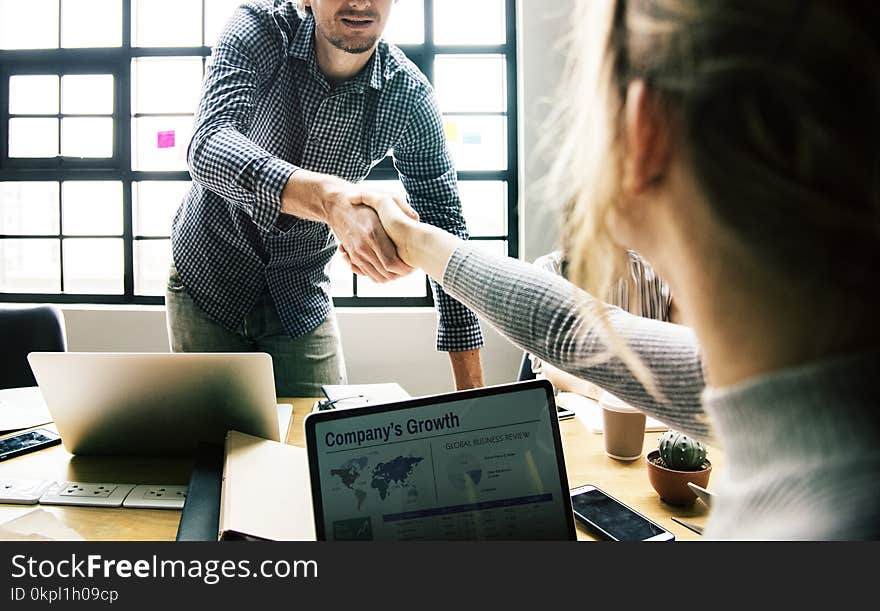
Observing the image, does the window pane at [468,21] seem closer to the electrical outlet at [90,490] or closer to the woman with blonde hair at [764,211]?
the electrical outlet at [90,490]

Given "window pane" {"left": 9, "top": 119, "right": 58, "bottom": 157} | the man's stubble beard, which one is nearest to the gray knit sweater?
the man's stubble beard

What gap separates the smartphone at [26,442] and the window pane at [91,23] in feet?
9.87

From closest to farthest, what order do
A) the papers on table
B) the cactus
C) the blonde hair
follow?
the blonde hair → the cactus → the papers on table

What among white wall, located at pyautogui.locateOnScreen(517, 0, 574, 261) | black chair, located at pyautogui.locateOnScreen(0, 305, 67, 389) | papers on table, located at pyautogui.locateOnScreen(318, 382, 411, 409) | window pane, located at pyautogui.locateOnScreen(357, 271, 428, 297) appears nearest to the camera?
papers on table, located at pyautogui.locateOnScreen(318, 382, 411, 409)

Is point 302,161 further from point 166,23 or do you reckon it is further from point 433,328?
point 166,23

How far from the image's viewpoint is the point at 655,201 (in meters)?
0.35

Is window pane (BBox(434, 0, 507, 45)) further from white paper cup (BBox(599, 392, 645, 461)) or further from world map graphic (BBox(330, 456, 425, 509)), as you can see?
world map graphic (BBox(330, 456, 425, 509))

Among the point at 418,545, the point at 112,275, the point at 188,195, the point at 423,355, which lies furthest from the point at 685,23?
the point at 112,275

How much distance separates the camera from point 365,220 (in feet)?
3.89

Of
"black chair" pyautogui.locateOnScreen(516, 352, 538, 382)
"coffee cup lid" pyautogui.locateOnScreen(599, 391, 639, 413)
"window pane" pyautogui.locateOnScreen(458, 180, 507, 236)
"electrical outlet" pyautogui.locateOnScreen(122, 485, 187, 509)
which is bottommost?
"electrical outlet" pyautogui.locateOnScreen(122, 485, 187, 509)

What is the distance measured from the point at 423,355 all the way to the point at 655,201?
289 centimetres

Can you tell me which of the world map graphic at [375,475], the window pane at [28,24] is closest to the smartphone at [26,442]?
the world map graphic at [375,475]

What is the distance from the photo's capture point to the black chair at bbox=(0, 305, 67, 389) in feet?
6.27

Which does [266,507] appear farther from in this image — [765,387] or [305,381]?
[305,381]
